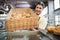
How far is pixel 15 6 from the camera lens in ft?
4.51

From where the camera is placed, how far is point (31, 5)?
1.37 metres

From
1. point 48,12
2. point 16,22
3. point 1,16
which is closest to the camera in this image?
point 16,22

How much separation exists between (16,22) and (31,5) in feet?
2.00

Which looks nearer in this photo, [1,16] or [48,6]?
[1,16]

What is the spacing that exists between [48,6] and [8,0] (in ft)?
1.63

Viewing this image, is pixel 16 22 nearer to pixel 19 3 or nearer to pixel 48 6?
pixel 19 3

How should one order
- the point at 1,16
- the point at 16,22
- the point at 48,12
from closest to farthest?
the point at 16,22
the point at 1,16
the point at 48,12

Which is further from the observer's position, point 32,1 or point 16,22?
point 32,1

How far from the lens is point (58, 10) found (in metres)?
1.41

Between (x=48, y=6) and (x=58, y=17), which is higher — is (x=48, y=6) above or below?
above

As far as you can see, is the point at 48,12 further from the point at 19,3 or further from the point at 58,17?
the point at 19,3

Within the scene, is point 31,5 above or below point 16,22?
above

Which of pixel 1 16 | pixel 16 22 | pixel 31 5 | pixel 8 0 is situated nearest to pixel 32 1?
pixel 31 5

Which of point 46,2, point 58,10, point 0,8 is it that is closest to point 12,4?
point 0,8
